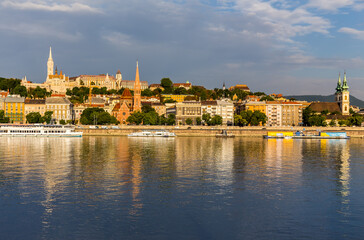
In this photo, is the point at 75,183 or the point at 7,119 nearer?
the point at 75,183

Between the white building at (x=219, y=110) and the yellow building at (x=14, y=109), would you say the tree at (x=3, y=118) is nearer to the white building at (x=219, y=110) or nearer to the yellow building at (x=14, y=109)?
the yellow building at (x=14, y=109)

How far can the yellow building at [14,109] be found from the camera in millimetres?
123188

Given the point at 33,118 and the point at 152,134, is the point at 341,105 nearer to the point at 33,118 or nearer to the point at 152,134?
the point at 152,134

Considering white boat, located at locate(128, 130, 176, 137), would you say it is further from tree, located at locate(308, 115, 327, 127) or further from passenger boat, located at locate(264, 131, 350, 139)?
tree, located at locate(308, 115, 327, 127)

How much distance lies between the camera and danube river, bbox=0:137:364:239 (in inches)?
701

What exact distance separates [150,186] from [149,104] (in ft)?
372

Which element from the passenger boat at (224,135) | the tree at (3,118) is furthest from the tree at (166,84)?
the passenger boat at (224,135)

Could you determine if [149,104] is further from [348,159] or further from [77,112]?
[348,159]

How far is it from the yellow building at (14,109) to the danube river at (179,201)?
A: 9348 centimetres

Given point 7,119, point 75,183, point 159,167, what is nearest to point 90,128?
point 7,119

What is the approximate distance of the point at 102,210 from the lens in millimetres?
20422

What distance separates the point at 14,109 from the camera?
12431 centimetres

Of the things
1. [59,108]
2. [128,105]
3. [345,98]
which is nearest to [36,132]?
[59,108]

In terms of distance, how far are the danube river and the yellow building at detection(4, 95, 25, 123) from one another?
3680 inches
